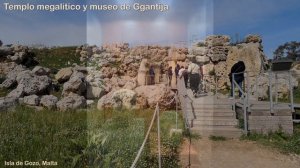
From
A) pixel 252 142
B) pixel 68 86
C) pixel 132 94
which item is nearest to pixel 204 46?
pixel 68 86

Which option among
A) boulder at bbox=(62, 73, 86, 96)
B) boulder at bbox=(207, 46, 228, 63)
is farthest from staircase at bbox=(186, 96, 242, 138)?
boulder at bbox=(207, 46, 228, 63)

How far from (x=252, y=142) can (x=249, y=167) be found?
259cm

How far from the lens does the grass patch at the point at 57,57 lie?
33.4 m

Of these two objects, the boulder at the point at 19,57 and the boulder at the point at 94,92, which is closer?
the boulder at the point at 94,92

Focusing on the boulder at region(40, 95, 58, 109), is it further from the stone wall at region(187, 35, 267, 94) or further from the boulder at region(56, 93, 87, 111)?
the stone wall at region(187, 35, 267, 94)

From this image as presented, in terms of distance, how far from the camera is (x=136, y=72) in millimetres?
20141

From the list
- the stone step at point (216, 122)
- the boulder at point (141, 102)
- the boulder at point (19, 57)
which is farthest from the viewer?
the boulder at point (19, 57)

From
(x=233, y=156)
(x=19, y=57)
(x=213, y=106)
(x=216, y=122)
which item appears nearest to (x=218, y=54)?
(x=213, y=106)

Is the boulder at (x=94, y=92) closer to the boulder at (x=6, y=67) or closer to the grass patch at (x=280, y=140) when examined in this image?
the grass patch at (x=280, y=140)

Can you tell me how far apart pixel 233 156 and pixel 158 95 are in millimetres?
7168

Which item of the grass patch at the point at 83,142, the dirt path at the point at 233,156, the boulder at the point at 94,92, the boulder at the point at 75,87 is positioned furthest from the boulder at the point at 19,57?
the dirt path at the point at 233,156

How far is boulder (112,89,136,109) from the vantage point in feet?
51.9

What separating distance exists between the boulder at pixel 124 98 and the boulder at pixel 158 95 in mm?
385

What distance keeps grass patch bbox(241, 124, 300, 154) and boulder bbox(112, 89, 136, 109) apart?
5.77 metres
